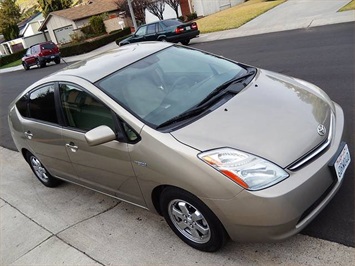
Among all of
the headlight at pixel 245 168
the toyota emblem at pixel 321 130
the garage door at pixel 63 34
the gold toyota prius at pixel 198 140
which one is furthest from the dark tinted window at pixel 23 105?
→ the garage door at pixel 63 34

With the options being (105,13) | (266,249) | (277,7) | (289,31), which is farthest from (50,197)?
(105,13)

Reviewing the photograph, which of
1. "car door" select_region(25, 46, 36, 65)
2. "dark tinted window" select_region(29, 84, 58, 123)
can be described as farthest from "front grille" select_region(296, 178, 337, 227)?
"car door" select_region(25, 46, 36, 65)

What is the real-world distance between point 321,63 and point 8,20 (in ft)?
206

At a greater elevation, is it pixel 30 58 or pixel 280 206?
pixel 280 206

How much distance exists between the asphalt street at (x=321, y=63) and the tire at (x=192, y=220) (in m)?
0.81

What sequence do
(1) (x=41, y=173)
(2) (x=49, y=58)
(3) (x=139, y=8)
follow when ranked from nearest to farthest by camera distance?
(1) (x=41, y=173)
(2) (x=49, y=58)
(3) (x=139, y=8)

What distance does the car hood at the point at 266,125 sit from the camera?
8.62 ft

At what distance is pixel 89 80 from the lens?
3.45 metres

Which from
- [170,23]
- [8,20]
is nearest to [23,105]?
[170,23]

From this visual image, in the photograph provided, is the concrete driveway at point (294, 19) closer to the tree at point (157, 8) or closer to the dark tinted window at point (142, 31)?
the dark tinted window at point (142, 31)

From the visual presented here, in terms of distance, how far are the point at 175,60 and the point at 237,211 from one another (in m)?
1.94

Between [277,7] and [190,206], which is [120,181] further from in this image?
[277,7]

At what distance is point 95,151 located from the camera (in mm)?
3393

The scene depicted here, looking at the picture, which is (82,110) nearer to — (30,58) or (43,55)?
(43,55)
